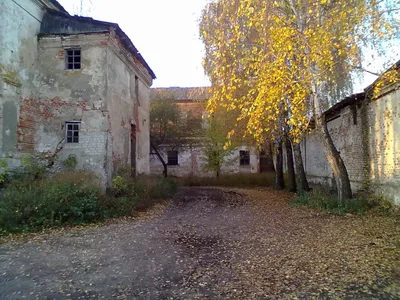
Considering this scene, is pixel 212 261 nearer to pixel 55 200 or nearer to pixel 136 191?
pixel 55 200

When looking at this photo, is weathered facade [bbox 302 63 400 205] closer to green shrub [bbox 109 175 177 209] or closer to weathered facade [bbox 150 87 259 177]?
green shrub [bbox 109 175 177 209]

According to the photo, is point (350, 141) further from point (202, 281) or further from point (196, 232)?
point (202, 281)

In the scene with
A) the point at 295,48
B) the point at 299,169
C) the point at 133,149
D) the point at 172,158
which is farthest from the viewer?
the point at 172,158

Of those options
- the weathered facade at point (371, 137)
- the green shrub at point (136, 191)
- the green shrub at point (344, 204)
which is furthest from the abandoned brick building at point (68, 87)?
the weathered facade at point (371, 137)

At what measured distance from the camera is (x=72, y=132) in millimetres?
12773

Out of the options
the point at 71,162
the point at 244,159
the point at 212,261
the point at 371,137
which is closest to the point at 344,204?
the point at 371,137

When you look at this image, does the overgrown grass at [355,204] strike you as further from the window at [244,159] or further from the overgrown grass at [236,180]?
the window at [244,159]

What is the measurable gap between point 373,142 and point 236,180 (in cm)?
1473

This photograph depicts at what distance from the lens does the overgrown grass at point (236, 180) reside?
79.5 feet

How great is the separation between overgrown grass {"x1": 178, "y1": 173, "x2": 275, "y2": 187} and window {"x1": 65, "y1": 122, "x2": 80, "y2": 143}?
1368 centimetres

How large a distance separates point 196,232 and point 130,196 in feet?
15.5

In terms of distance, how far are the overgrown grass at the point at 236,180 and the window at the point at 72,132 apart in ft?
44.9

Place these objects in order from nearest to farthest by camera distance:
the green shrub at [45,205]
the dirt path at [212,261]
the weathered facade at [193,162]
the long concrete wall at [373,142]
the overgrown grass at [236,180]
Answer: the dirt path at [212,261], the green shrub at [45,205], the long concrete wall at [373,142], the overgrown grass at [236,180], the weathered facade at [193,162]

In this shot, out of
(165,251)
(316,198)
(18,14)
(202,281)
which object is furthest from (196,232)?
(18,14)
